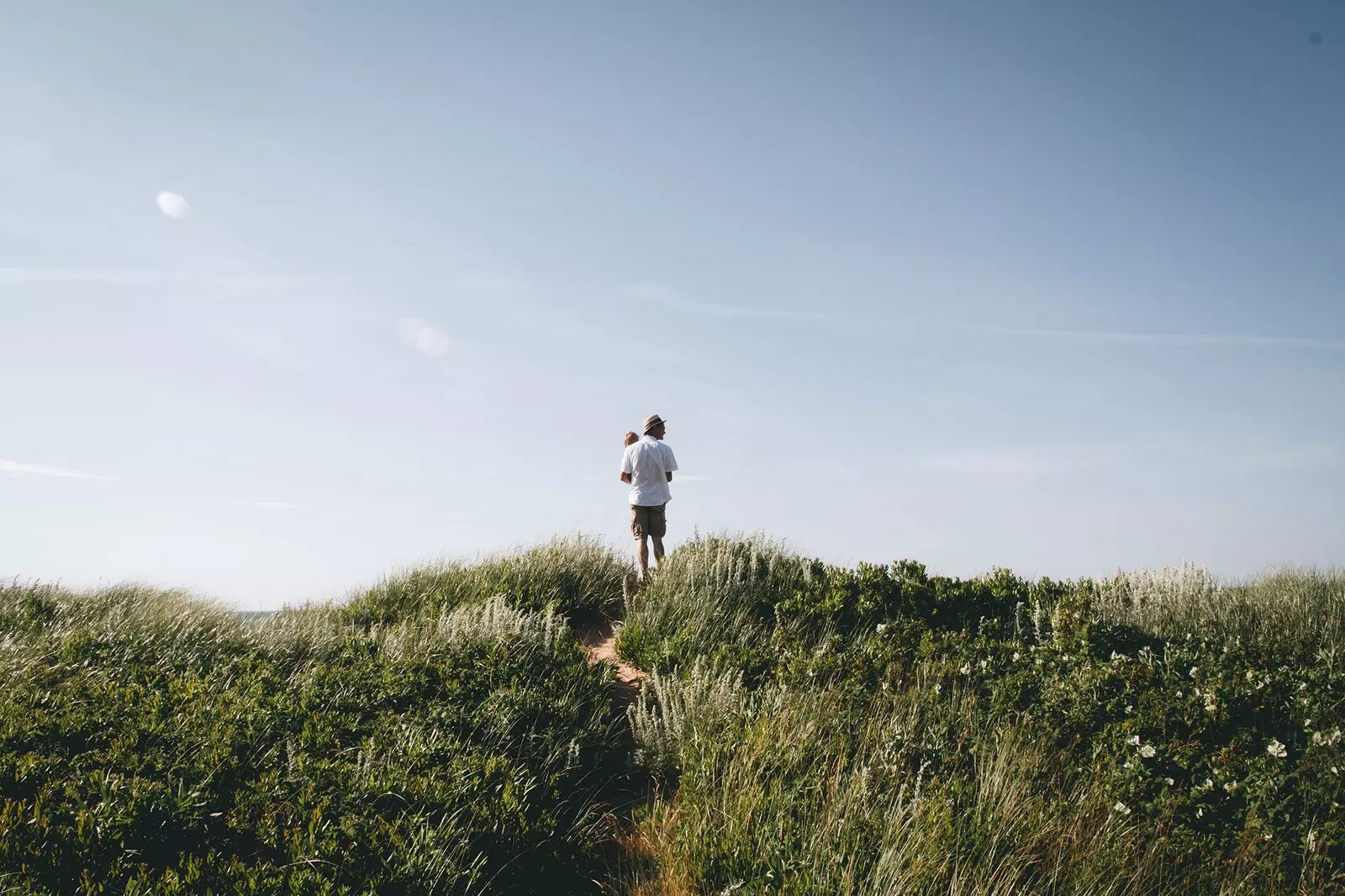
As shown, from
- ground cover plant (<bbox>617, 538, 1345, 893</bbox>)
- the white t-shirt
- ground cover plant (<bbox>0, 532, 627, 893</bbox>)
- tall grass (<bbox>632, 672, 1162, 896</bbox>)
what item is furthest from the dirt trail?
the white t-shirt

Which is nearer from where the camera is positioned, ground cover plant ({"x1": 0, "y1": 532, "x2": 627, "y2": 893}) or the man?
ground cover plant ({"x1": 0, "y1": 532, "x2": 627, "y2": 893})

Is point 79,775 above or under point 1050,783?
above

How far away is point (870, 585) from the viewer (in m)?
9.35

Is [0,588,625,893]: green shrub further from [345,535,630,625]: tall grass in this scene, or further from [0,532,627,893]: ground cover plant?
[345,535,630,625]: tall grass

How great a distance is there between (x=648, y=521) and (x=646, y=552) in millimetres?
540

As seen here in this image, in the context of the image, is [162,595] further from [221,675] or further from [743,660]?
[743,660]

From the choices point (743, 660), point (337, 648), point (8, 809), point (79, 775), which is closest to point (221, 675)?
point (337, 648)

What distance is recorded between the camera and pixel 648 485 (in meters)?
11.2

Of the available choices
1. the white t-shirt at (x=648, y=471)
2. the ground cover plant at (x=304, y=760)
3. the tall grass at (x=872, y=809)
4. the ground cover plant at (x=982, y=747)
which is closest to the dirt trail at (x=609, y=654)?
the ground cover plant at (x=982, y=747)

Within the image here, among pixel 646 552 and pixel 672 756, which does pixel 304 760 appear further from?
pixel 646 552

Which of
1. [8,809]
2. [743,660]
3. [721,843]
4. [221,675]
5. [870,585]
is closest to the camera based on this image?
[8,809]

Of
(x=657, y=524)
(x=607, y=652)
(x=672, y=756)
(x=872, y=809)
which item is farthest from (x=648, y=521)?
(x=872, y=809)

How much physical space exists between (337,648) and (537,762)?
10.7 ft

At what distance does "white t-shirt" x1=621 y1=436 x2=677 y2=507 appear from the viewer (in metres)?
11.2
